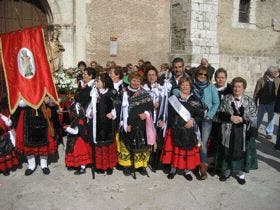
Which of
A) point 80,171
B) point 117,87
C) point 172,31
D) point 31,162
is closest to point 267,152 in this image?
point 117,87

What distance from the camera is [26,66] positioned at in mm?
4879

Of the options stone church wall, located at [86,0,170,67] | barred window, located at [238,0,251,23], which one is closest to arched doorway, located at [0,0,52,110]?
stone church wall, located at [86,0,170,67]

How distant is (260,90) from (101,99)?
4.26 meters

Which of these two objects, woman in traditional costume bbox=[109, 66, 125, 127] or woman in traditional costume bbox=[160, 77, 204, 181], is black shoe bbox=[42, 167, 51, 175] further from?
woman in traditional costume bbox=[160, 77, 204, 181]

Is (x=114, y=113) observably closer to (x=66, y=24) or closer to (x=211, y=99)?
(x=211, y=99)

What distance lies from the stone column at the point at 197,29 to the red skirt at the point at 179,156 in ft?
24.7

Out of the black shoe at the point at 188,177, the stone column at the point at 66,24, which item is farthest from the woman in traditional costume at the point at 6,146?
the stone column at the point at 66,24

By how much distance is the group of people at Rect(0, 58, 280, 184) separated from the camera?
16.4 ft

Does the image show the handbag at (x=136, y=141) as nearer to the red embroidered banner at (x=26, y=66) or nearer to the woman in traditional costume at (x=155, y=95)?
the woman in traditional costume at (x=155, y=95)

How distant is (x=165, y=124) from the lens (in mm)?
5355

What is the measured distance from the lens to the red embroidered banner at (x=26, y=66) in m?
4.84

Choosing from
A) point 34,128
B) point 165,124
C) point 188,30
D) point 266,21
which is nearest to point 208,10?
point 188,30

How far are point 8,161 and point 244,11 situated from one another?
12.3 m

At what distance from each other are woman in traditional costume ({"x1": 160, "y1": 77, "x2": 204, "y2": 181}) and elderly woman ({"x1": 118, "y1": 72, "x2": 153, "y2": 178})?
0.36 meters
